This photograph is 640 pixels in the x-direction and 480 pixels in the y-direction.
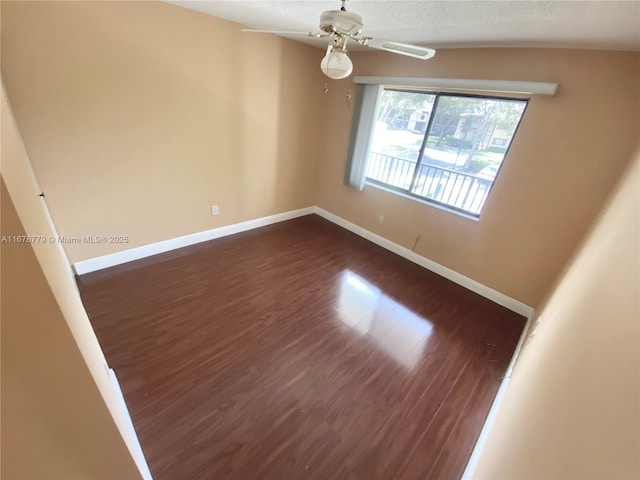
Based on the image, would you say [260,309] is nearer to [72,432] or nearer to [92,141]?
[72,432]

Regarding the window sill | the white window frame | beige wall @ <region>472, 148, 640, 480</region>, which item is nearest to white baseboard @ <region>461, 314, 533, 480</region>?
beige wall @ <region>472, 148, 640, 480</region>

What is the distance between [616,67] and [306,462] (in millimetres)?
3217

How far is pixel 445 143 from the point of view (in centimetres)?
282


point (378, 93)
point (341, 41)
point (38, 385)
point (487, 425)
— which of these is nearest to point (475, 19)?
point (341, 41)

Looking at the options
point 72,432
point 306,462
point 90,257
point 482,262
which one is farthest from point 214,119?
point 482,262

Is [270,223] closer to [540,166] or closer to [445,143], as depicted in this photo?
[445,143]

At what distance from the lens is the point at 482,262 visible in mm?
2768

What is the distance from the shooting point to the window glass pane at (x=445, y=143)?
2.49 meters

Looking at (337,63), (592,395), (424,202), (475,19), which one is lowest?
(424,202)

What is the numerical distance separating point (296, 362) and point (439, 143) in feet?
8.47

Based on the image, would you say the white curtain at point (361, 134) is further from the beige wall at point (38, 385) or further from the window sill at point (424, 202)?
the beige wall at point (38, 385)

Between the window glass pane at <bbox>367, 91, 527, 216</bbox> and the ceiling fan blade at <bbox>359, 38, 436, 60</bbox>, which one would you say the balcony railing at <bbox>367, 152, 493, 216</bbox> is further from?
the ceiling fan blade at <bbox>359, 38, 436, 60</bbox>

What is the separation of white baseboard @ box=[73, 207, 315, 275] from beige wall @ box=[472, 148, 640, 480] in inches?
124

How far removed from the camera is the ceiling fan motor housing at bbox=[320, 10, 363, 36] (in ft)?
3.71
